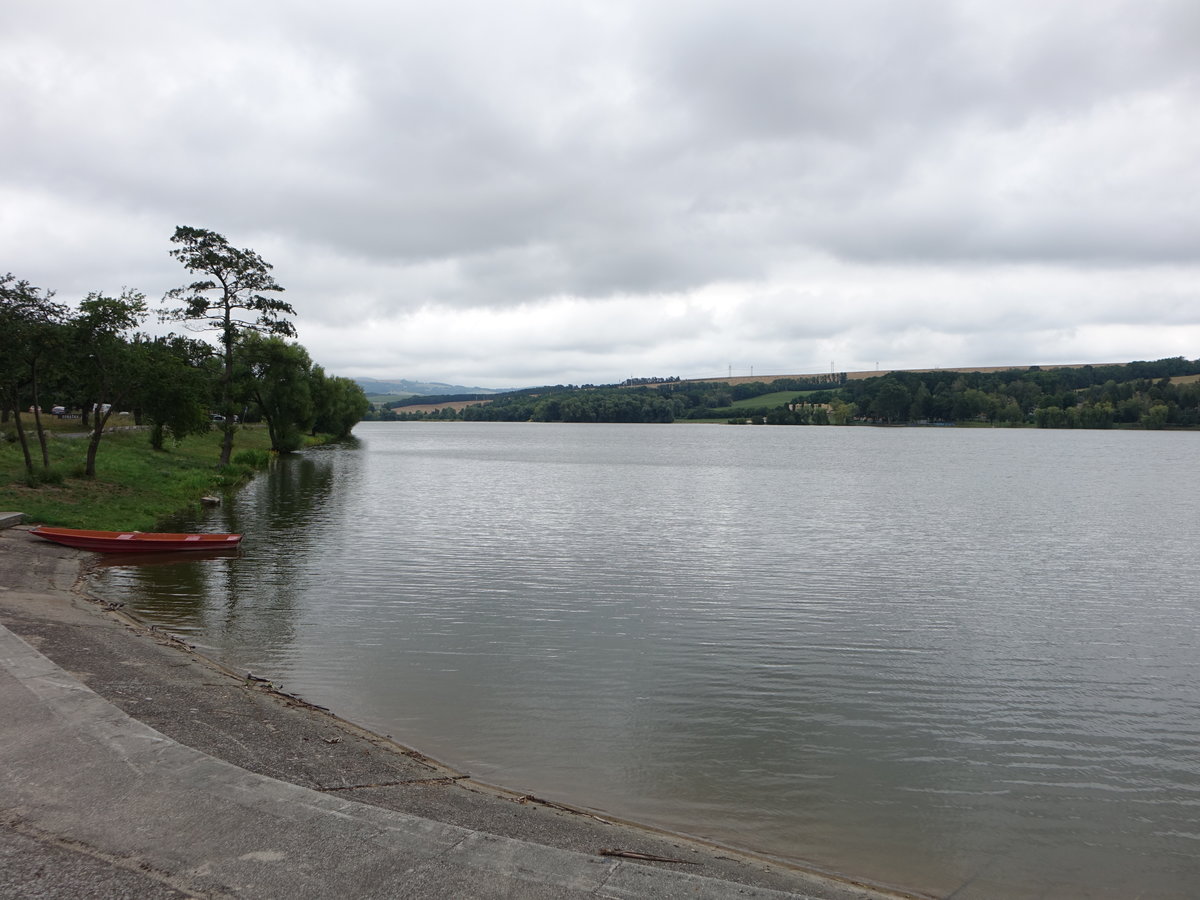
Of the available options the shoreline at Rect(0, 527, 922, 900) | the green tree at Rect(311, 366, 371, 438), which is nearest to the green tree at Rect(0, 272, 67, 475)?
the shoreline at Rect(0, 527, 922, 900)

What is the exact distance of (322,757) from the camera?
9180mm

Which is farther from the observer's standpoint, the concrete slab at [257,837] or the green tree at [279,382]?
the green tree at [279,382]

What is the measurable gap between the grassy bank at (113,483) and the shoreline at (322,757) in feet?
48.8

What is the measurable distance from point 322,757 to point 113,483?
30.5 m

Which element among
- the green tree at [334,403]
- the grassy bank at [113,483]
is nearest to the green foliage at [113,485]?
the grassy bank at [113,483]

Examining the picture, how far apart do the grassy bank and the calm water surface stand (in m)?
3.48

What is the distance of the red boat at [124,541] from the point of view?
76.1ft

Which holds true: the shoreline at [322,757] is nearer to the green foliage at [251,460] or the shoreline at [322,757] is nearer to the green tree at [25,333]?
the green tree at [25,333]

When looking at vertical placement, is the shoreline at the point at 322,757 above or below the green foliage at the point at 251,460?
below

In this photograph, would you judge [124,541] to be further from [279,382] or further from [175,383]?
[279,382]

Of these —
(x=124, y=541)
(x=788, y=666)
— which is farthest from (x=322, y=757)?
(x=124, y=541)

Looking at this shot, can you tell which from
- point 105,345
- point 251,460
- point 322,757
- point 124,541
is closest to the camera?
point 322,757

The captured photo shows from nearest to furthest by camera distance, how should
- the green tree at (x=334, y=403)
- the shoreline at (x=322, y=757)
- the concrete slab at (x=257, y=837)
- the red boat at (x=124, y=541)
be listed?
the concrete slab at (x=257, y=837), the shoreline at (x=322, y=757), the red boat at (x=124, y=541), the green tree at (x=334, y=403)

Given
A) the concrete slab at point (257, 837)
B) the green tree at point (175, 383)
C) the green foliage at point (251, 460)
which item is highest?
the green tree at point (175, 383)
